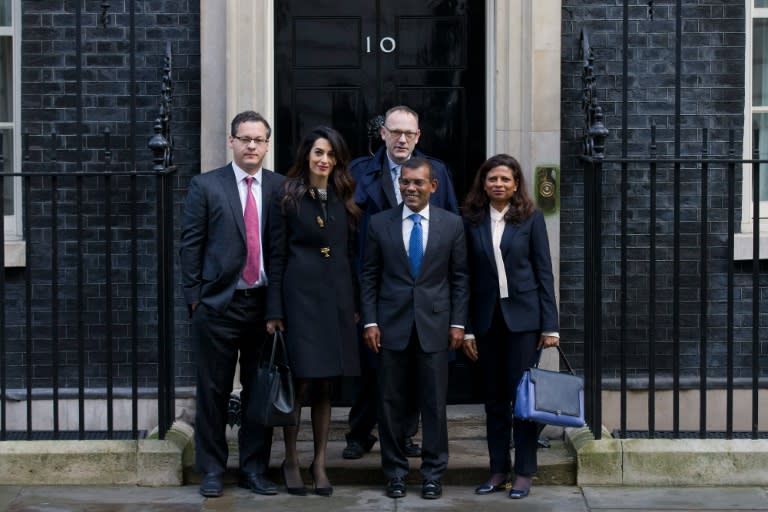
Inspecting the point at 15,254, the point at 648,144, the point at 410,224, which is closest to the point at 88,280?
the point at 15,254

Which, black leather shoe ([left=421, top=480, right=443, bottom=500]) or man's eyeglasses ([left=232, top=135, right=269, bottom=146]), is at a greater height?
man's eyeglasses ([left=232, top=135, right=269, bottom=146])

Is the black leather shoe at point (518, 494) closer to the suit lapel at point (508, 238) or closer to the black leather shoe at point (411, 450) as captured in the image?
the black leather shoe at point (411, 450)

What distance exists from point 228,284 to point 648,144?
9.13ft

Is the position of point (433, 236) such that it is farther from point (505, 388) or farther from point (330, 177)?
point (505, 388)

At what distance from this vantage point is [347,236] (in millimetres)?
7484

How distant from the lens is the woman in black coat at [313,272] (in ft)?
24.0

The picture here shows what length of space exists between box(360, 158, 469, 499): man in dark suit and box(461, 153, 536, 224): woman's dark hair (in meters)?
0.14

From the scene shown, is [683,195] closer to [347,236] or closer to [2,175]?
[347,236]

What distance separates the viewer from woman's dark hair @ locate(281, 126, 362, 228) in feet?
24.0

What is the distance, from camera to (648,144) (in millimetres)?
8680

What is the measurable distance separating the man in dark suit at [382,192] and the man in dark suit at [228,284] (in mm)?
508

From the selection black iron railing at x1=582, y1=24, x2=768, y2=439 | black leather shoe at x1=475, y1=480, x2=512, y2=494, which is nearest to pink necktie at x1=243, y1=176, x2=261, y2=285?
black leather shoe at x1=475, y1=480, x2=512, y2=494

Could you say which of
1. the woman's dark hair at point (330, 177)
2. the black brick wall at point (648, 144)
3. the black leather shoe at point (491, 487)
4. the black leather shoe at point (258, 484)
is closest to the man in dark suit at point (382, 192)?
the woman's dark hair at point (330, 177)

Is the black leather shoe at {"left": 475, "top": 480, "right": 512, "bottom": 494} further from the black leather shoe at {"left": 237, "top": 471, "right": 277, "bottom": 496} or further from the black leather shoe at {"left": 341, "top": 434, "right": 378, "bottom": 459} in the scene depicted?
the black leather shoe at {"left": 237, "top": 471, "right": 277, "bottom": 496}
